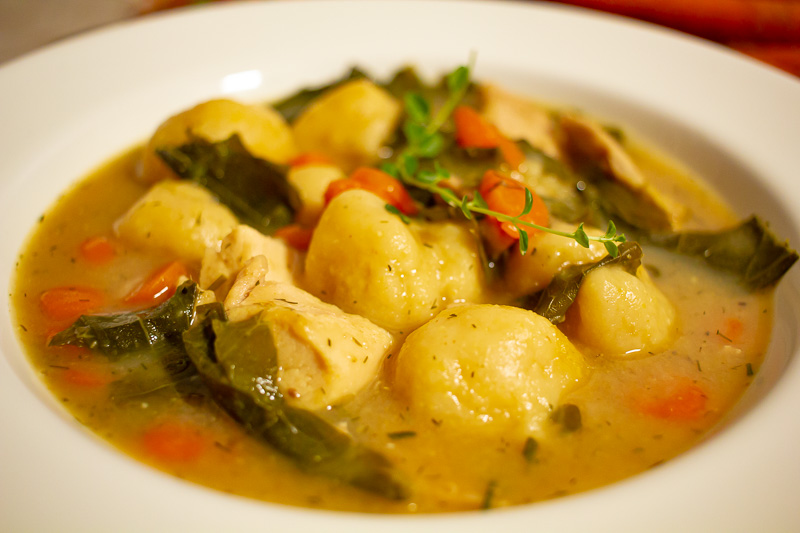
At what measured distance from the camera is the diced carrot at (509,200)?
2.81 metres

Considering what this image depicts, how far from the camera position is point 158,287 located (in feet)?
8.99

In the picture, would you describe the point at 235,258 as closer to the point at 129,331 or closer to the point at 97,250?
the point at 129,331

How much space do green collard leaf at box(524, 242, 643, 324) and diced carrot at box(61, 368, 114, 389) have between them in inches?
61.1

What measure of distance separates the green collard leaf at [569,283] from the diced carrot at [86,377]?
1552 mm

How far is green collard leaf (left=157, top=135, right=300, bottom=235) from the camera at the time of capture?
10.5 ft

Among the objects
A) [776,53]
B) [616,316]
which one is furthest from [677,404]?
[776,53]

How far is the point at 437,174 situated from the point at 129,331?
1346 mm

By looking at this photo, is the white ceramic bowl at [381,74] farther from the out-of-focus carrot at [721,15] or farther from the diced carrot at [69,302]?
the out-of-focus carrot at [721,15]

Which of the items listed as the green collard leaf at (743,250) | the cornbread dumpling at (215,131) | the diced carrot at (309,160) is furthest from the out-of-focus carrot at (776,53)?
the cornbread dumpling at (215,131)

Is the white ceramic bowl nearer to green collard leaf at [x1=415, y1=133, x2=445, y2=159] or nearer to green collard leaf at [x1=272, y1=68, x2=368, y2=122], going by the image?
green collard leaf at [x1=272, y1=68, x2=368, y2=122]

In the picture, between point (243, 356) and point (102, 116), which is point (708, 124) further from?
point (102, 116)

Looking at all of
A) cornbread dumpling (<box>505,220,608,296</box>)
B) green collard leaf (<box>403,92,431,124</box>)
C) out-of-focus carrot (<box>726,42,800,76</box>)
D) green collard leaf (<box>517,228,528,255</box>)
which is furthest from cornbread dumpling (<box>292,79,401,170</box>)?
out-of-focus carrot (<box>726,42,800,76</box>)

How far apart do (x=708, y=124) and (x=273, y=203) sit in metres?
2.34

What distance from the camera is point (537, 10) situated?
445 cm
